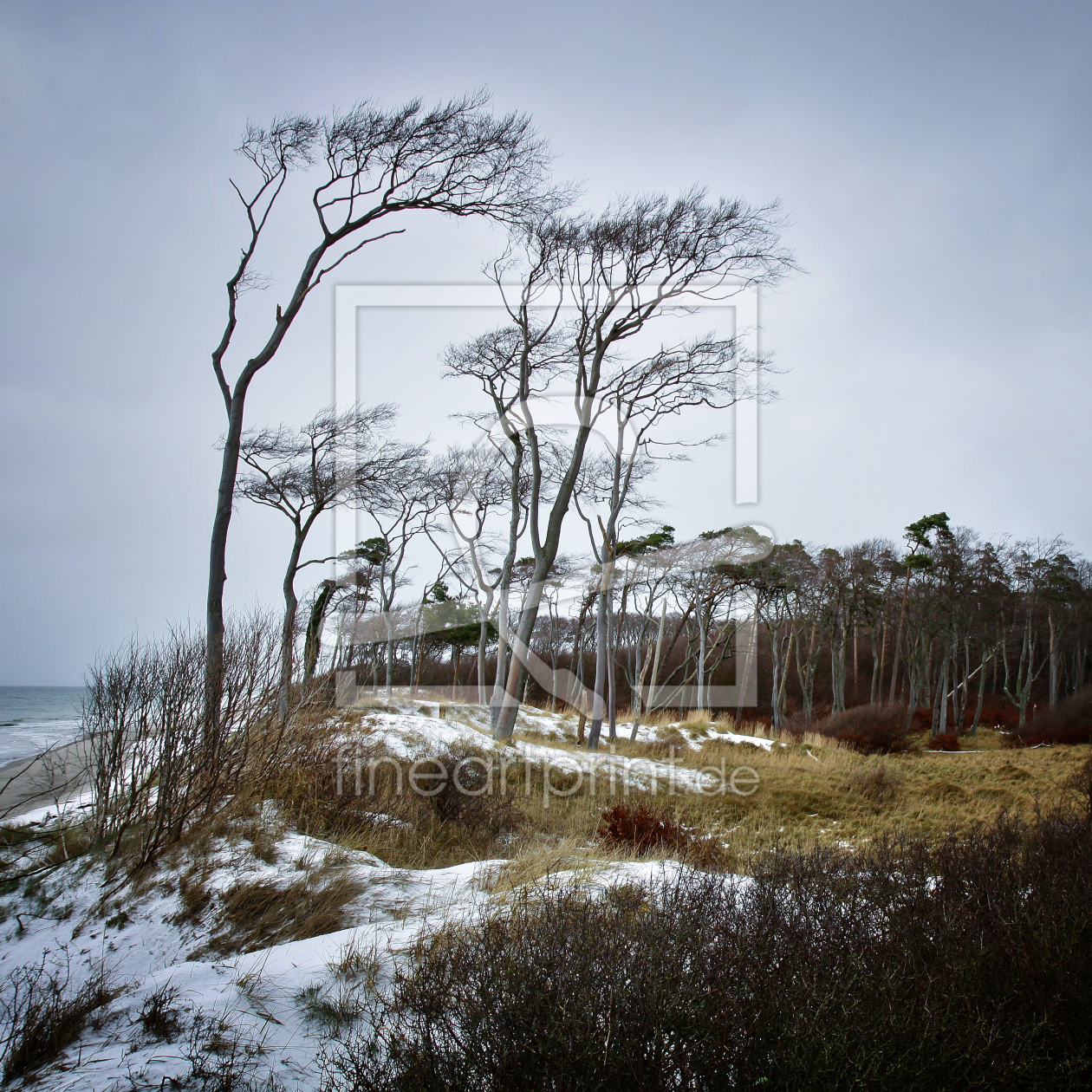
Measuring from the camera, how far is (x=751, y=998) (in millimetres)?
2586

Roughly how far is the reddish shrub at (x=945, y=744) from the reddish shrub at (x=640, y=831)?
1709cm

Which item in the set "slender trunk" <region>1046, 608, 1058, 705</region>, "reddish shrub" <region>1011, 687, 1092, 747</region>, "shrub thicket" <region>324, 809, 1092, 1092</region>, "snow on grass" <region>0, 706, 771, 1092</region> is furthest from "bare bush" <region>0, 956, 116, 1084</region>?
"slender trunk" <region>1046, 608, 1058, 705</region>

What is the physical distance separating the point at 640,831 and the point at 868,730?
48.6ft

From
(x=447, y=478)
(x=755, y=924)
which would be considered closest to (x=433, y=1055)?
(x=755, y=924)

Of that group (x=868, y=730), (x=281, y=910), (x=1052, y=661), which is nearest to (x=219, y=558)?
(x=281, y=910)

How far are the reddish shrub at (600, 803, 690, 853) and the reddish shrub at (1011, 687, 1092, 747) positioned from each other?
64.4 feet

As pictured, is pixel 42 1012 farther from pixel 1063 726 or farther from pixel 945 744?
pixel 1063 726

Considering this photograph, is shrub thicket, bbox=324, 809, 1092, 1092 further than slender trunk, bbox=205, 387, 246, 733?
No

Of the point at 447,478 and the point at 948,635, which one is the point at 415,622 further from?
the point at 948,635

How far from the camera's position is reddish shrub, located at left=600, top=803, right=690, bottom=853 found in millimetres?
7520

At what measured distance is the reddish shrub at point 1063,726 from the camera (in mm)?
20656

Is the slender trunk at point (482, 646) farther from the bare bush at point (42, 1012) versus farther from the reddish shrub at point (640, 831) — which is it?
the bare bush at point (42, 1012)

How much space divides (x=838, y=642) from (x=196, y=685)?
99.6 feet

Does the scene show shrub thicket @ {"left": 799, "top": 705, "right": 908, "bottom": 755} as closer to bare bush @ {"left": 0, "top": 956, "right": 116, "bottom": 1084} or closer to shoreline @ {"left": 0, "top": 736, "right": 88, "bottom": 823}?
shoreline @ {"left": 0, "top": 736, "right": 88, "bottom": 823}
